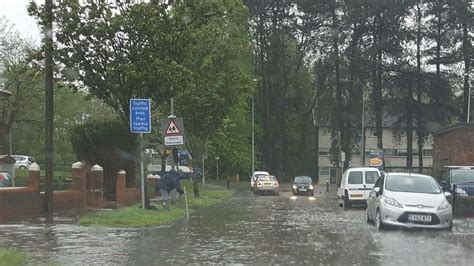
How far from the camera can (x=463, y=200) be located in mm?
21547

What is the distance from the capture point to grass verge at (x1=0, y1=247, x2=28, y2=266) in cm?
1028

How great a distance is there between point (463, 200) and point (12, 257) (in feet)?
51.4

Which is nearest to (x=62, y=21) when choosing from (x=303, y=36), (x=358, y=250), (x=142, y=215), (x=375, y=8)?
(x=142, y=215)

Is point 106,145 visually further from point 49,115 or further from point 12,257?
point 12,257

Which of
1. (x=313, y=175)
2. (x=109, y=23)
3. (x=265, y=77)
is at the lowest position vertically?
(x=313, y=175)

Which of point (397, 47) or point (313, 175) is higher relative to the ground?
point (397, 47)

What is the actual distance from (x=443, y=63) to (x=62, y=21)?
47798 mm

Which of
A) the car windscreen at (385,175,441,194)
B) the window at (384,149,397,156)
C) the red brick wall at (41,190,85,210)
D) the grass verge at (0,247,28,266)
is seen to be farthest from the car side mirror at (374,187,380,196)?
the window at (384,149,397,156)

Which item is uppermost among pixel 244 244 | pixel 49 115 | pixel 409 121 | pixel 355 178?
pixel 409 121

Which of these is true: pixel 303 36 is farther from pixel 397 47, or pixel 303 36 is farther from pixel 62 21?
pixel 62 21

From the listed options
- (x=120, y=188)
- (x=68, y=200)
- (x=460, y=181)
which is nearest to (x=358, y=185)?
(x=460, y=181)

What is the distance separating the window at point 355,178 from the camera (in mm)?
27428

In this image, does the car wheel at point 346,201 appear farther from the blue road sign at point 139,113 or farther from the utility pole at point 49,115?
the utility pole at point 49,115

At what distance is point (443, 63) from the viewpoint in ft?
200
